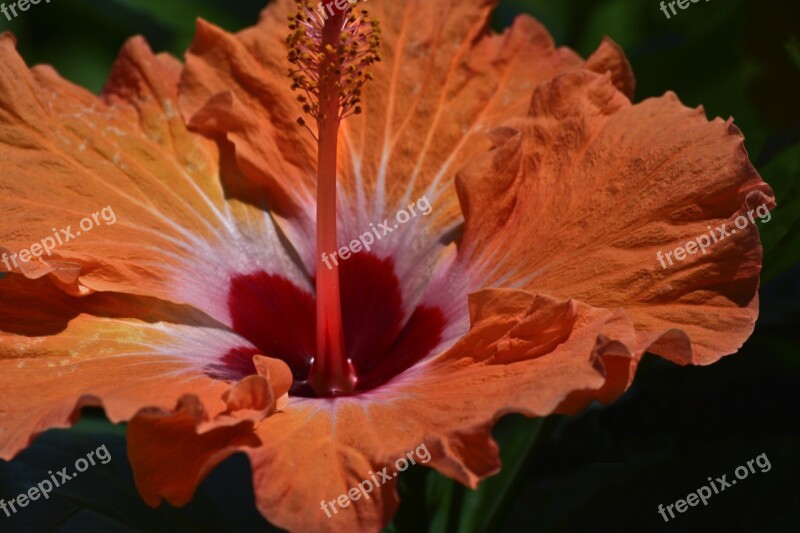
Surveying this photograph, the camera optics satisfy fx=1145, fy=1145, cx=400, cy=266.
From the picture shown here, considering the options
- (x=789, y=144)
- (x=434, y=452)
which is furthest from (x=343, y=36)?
(x=789, y=144)

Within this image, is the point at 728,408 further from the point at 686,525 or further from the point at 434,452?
the point at 434,452

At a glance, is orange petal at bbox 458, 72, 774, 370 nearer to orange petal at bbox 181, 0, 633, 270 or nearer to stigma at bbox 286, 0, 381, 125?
orange petal at bbox 181, 0, 633, 270

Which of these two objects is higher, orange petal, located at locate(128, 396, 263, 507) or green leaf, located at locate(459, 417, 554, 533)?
orange petal, located at locate(128, 396, 263, 507)

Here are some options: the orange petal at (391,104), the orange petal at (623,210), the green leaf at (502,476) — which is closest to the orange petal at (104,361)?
the orange petal at (391,104)

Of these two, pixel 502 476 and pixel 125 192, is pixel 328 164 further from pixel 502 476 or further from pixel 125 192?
pixel 502 476

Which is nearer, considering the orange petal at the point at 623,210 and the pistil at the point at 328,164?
the orange petal at the point at 623,210

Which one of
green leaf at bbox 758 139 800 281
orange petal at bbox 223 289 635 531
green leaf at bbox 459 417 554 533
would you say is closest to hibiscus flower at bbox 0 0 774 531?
orange petal at bbox 223 289 635 531

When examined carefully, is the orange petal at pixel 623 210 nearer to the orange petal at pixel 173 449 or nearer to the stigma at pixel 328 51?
the stigma at pixel 328 51
